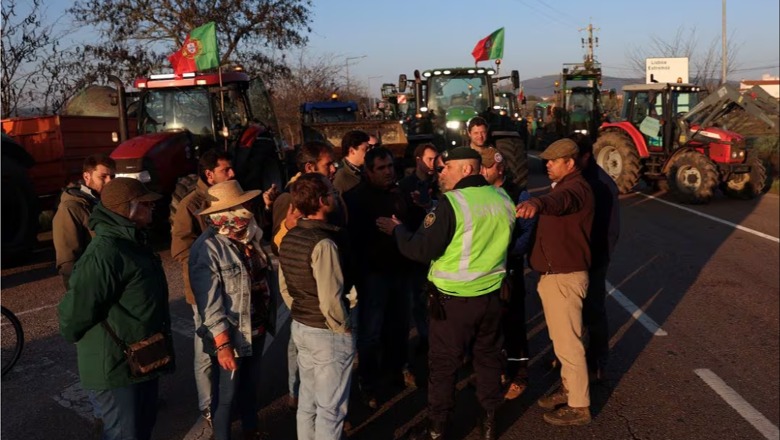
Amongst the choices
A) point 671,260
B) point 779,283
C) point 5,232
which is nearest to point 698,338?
point 779,283

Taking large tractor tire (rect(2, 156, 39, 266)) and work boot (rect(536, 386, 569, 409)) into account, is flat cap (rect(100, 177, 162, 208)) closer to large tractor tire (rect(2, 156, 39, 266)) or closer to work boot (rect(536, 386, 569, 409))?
work boot (rect(536, 386, 569, 409))

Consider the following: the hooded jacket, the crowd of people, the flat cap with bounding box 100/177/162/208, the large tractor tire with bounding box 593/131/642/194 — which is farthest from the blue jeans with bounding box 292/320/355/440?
the large tractor tire with bounding box 593/131/642/194

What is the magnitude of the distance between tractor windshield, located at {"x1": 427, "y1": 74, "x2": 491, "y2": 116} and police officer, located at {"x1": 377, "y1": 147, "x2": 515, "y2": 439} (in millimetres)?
11191

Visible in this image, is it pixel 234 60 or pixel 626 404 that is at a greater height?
pixel 234 60

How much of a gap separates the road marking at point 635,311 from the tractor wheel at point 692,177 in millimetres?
6473

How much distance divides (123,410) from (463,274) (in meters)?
1.92

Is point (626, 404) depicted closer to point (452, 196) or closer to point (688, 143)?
point (452, 196)

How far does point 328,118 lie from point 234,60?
335cm

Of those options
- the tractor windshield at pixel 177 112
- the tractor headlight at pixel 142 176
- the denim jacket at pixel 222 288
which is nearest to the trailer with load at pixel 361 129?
the tractor windshield at pixel 177 112

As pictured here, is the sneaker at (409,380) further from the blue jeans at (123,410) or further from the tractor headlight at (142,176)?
the tractor headlight at (142,176)

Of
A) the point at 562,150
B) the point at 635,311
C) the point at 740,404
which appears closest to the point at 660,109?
the point at 635,311

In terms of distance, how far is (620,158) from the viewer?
48.6ft

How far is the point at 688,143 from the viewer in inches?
549

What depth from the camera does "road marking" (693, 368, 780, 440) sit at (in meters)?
4.29
